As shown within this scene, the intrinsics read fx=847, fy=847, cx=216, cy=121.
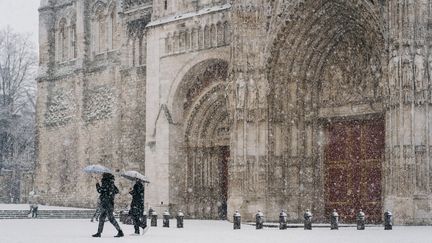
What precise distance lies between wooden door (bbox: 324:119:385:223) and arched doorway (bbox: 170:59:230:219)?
5.83 m

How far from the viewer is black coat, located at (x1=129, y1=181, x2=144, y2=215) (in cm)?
2084

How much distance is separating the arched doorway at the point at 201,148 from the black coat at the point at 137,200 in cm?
1309

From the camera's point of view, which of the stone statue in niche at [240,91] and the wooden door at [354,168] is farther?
the stone statue in niche at [240,91]

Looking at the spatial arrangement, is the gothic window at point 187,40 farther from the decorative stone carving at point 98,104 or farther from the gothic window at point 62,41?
the gothic window at point 62,41

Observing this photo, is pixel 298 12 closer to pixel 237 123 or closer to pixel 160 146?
pixel 237 123

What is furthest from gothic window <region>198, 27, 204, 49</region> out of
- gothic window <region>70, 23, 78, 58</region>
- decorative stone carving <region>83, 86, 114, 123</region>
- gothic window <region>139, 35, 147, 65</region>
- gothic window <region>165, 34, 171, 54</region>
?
gothic window <region>70, 23, 78, 58</region>

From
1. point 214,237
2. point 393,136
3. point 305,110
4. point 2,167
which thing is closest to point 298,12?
point 305,110

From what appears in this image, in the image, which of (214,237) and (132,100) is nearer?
(214,237)

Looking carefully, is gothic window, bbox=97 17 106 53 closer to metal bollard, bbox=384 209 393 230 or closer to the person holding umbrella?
the person holding umbrella

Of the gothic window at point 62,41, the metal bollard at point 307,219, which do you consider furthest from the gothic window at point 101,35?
the metal bollard at point 307,219

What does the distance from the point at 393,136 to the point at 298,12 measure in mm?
6333

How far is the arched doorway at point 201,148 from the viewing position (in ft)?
113

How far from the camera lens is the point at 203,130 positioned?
35.0 m

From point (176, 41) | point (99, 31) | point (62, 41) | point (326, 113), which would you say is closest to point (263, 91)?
→ point (326, 113)
